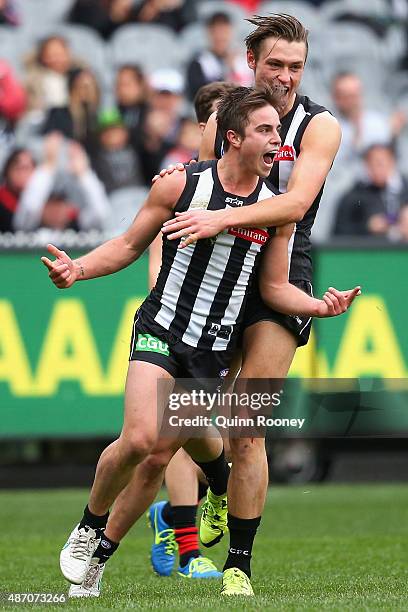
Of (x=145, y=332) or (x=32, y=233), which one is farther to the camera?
(x=32, y=233)

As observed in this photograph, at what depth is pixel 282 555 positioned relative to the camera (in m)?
7.09

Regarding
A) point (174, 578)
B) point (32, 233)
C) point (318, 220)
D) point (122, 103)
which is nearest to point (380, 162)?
point (318, 220)

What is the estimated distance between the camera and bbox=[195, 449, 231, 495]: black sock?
613cm

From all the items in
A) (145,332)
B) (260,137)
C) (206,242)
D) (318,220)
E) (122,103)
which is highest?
(260,137)

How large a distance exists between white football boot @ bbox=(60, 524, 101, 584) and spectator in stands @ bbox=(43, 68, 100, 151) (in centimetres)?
807

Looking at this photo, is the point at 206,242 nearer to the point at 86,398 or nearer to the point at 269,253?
the point at 269,253

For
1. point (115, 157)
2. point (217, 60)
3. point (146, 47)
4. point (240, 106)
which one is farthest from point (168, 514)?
point (146, 47)

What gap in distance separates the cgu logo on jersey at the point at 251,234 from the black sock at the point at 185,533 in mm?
1738

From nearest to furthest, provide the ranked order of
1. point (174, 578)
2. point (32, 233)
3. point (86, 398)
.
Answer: point (174, 578) < point (86, 398) < point (32, 233)

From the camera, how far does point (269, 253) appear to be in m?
5.33

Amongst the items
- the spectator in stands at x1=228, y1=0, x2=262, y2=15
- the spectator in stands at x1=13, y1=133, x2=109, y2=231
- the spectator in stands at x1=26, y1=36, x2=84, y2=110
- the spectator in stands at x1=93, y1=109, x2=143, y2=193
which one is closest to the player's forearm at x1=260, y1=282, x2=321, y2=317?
the spectator in stands at x1=13, y1=133, x2=109, y2=231

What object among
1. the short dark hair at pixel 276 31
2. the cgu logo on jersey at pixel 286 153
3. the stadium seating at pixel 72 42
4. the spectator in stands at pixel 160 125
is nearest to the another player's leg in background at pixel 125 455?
the cgu logo on jersey at pixel 286 153

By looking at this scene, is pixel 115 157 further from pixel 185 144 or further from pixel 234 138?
pixel 234 138

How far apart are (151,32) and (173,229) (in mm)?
9143
